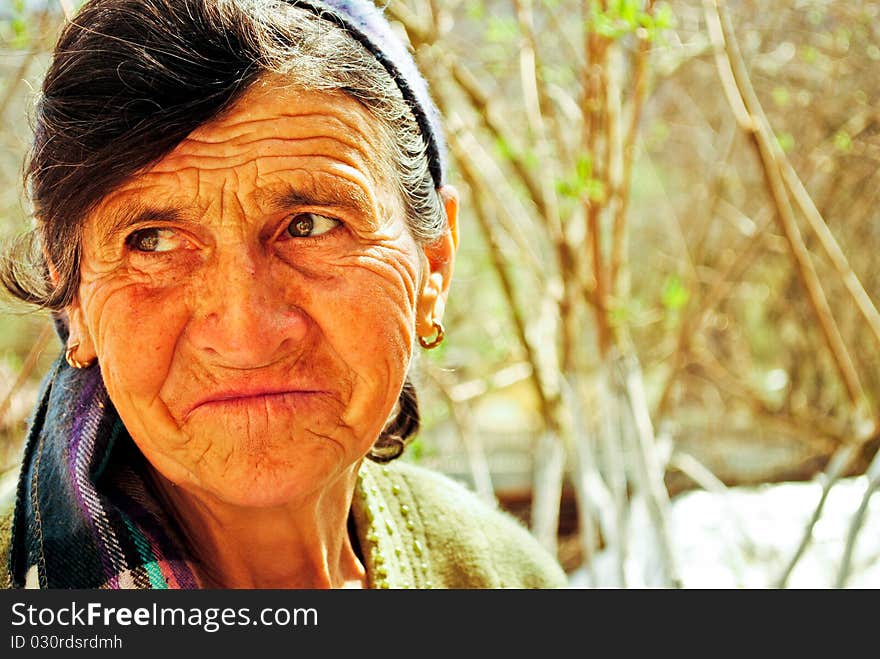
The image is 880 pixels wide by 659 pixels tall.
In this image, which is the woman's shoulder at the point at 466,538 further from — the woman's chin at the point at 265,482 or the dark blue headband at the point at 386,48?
the dark blue headband at the point at 386,48

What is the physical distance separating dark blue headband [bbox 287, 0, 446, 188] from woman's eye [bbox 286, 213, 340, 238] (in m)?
0.22

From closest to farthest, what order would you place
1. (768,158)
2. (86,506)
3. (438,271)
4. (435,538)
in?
(86,506), (438,271), (435,538), (768,158)

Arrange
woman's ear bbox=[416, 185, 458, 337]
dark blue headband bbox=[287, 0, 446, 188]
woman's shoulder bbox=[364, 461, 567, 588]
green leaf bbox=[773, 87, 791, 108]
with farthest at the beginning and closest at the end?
green leaf bbox=[773, 87, 791, 108] → woman's shoulder bbox=[364, 461, 567, 588] → woman's ear bbox=[416, 185, 458, 337] → dark blue headband bbox=[287, 0, 446, 188]

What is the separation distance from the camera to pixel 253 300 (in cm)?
109

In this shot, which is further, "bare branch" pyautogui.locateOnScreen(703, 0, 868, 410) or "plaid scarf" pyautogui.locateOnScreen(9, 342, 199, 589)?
"bare branch" pyautogui.locateOnScreen(703, 0, 868, 410)

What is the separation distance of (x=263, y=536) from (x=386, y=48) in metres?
0.68

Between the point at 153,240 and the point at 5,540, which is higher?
the point at 153,240

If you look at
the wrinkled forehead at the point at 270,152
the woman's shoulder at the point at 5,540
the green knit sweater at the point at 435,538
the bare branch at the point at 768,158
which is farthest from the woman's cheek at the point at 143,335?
the bare branch at the point at 768,158

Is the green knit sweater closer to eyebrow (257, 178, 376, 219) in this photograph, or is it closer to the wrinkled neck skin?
the wrinkled neck skin

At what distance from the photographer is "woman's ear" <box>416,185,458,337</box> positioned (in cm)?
134

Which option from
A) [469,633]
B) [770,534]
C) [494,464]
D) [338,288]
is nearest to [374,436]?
[338,288]

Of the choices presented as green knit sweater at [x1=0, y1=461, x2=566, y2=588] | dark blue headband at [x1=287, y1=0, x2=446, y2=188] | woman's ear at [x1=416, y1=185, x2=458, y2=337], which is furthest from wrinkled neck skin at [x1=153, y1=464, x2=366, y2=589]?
dark blue headband at [x1=287, y1=0, x2=446, y2=188]

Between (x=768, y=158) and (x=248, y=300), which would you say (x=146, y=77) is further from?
(x=768, y=158)

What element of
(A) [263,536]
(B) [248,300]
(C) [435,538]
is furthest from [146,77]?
(C) [435,538]
